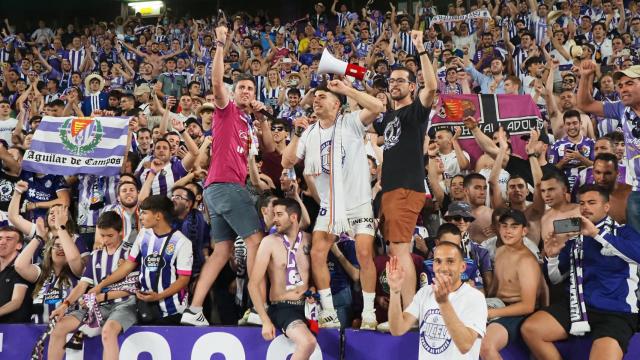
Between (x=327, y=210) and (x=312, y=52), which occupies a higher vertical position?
(x=312, y=52)

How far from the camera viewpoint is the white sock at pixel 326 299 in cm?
630

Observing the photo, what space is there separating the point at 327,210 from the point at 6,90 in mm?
12145

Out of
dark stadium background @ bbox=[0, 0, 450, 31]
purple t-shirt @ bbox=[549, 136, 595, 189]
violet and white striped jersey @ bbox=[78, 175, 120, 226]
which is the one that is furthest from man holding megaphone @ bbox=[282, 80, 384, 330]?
dark stadium background @ bbox=[0, 0, 450, 31]

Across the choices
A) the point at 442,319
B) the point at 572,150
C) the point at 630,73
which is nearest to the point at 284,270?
the point at 442,319

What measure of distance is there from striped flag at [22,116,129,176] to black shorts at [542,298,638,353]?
617 centimetres

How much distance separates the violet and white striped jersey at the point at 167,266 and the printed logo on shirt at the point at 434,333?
2.53 m

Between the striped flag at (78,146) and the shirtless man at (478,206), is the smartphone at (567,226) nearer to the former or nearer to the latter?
the shirtless man at (478,206)

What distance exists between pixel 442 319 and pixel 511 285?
133 cm

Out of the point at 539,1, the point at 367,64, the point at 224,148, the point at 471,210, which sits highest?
the point at 539,1

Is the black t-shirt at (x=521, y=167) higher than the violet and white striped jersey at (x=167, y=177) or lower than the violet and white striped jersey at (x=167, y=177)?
lower

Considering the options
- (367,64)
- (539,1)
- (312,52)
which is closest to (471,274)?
(367,64)

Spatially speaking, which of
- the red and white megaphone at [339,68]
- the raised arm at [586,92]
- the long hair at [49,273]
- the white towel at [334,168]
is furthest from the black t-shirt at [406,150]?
the long hair at [49,273]

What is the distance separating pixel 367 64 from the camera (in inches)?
550

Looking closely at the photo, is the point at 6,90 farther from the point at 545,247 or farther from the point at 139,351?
the point at 545,247
